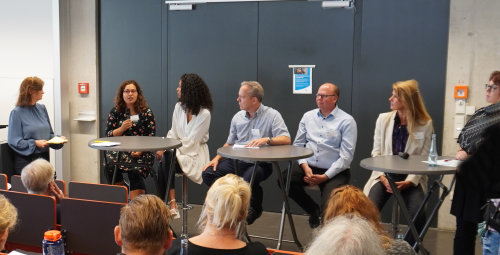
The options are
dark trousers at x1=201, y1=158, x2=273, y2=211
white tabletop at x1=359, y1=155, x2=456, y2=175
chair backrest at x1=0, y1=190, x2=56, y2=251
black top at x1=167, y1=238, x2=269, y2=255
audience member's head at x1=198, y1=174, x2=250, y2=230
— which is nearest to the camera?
black top at x1=167, y1=238, x2=269, y2=255

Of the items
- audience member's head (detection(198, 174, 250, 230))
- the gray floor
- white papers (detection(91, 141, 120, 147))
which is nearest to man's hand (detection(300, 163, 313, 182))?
the gray floor

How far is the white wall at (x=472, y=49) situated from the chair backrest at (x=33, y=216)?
139 inches

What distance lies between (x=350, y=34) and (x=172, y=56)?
80.1 inches

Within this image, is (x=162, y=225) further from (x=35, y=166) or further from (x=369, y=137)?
(x=369, y=137)

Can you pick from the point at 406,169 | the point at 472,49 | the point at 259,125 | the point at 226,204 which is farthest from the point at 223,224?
the point at 472,49

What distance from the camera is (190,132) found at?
4.27 meters

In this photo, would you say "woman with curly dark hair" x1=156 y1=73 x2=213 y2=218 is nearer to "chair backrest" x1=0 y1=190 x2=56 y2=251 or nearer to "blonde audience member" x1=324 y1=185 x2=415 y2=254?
"chair backrest" x1=0 y1=190 x2=56 y2=251

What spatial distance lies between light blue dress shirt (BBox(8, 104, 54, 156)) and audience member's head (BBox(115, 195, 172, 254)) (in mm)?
3064

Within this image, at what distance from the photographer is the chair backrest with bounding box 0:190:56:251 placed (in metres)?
2.75

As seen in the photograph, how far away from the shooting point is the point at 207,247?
187 centimetres

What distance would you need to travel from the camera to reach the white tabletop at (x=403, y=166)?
9.35 feet

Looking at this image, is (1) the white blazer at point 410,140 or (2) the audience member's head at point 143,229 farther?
(1) the white blazer at point 410,140

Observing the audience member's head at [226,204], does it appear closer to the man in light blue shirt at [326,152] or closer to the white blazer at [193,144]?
the man in light blue shirt at [326,152]

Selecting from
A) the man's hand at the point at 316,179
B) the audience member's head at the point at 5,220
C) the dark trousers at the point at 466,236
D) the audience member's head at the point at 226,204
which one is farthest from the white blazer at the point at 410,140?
the audience member's head at the point at 5,220
